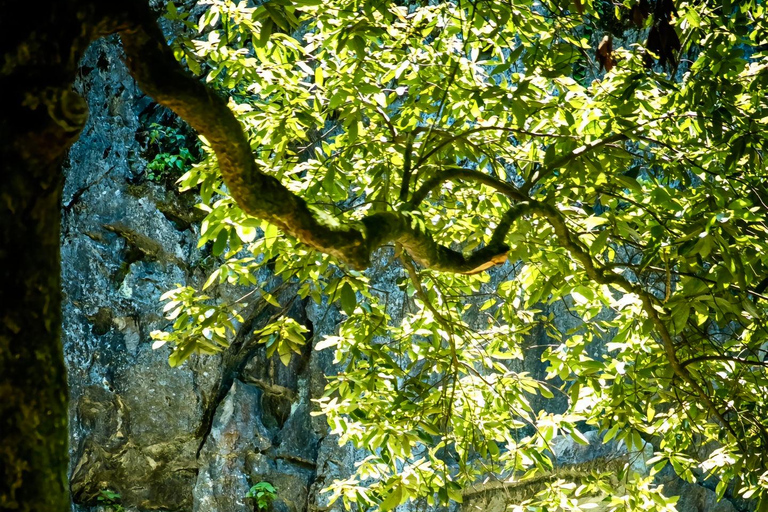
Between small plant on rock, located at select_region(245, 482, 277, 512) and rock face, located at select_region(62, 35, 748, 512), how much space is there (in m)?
0.08

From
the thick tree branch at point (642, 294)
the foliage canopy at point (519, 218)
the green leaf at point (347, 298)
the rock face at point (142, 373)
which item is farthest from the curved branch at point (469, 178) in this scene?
the rock face at point (142, 373)

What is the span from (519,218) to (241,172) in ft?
4.03

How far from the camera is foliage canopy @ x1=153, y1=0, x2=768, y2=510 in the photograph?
265 cm

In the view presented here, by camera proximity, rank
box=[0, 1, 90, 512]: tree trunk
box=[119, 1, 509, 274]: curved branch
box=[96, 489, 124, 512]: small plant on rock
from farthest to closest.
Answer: box=[96, 489, 124, 512]: small plant on rock, box=[119, 1, 509, 274]: curved branch, box=[0, 1, 90, 512]: tree trunk

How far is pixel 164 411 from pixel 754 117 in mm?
6311

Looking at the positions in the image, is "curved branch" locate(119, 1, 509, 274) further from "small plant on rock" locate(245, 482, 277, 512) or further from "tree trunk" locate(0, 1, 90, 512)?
"small plant on rock" locate(245, 482, 277, 512)

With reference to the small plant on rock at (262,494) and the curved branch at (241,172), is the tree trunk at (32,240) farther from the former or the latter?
the small plant on rock at (262,494)

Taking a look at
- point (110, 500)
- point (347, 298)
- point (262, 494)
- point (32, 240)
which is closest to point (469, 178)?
point (347, 298)

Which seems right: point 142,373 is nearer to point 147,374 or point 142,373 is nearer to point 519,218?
point 147,374

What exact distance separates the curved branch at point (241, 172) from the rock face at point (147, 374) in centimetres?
537

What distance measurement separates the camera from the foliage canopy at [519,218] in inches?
104

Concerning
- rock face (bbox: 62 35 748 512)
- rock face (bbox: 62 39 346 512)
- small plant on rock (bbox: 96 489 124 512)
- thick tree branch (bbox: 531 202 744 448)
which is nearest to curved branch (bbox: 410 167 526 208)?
thick tree branch (bbox: 531 202 744 448)

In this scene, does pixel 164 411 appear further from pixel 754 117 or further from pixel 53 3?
pixel 53 3

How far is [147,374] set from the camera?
299 inches
